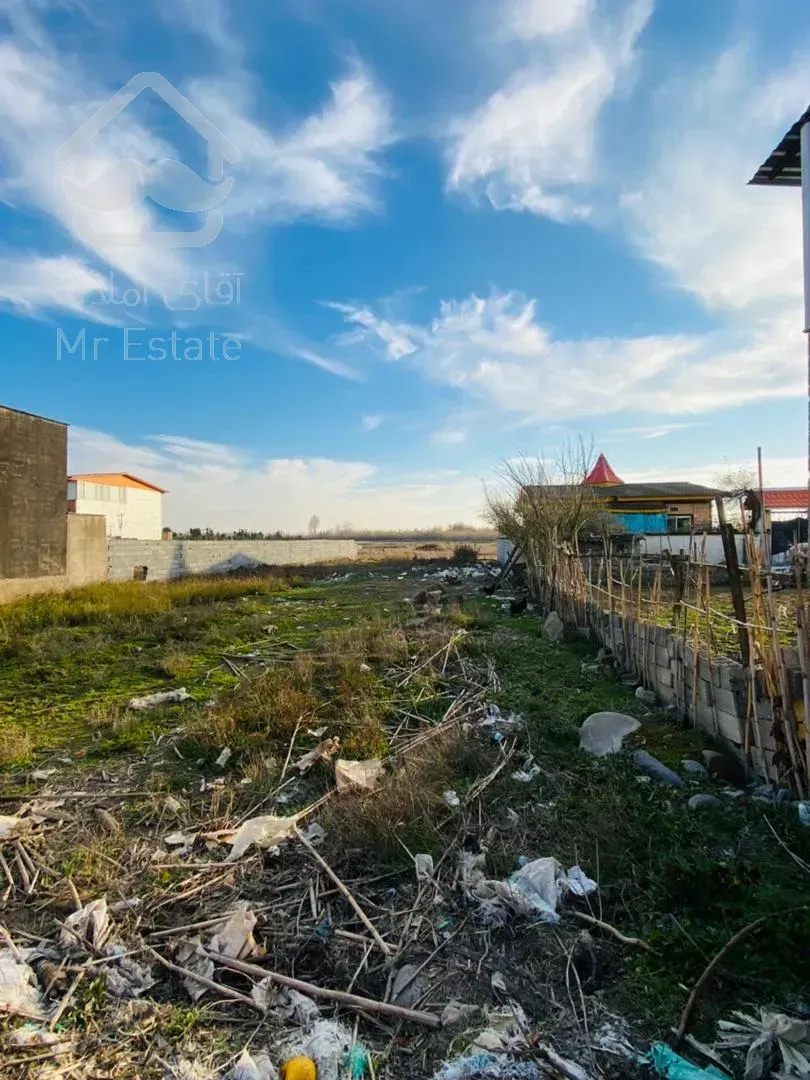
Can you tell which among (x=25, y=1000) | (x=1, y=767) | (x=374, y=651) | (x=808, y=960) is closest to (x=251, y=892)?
(x=25, y=1000)

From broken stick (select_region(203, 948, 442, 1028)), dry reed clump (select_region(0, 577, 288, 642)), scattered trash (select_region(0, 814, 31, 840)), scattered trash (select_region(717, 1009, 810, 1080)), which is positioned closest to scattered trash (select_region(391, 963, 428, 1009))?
broken stick (select_region(203, 948, 442, 1028))

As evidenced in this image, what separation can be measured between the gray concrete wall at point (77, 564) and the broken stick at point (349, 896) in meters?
11.2

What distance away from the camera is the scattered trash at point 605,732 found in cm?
413

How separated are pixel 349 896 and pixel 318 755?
5.27 ft

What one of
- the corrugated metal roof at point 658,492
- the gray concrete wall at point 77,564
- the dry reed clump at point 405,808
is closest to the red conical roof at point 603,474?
the corrugated metal roof at point 658,492

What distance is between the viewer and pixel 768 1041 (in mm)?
1768

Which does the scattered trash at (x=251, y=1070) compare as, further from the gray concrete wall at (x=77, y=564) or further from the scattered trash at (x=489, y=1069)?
the gray concrete wall at (x=77, y=564)

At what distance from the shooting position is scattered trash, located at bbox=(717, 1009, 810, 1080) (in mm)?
1703

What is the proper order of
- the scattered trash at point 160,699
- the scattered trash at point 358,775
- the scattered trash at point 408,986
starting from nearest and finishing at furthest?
1. the scattered trash at point 408,986
2. the scattered trash at point 358,775
3. the scattered trash at point 160,699

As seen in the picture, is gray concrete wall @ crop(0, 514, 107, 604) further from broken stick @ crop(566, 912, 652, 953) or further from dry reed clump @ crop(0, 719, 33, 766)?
broken stick @ crop(566, 912, 652, 953)

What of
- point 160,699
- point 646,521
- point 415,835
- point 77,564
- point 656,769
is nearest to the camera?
point 415,835

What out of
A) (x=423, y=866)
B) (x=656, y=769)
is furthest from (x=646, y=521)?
(x=423, y=866)

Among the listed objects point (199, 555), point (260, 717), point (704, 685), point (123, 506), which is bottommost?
point (260, 717)

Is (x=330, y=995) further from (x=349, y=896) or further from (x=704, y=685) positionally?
(x=704, y=685)
